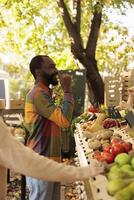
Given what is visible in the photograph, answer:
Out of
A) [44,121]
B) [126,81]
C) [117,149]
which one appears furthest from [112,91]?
[117,149]

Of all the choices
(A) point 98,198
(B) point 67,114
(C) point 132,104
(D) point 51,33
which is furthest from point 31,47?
(A) point 98,198

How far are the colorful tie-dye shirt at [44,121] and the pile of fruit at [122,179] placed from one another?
3.25 ft

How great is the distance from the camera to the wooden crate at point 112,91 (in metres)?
10.0

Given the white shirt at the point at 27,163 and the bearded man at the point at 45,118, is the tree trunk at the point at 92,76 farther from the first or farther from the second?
the white shirt at the point at 27,163

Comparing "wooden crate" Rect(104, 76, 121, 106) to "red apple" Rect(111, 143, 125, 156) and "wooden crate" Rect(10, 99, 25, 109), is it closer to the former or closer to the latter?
"wooden crate" Rect(10, 99, 25, 109)

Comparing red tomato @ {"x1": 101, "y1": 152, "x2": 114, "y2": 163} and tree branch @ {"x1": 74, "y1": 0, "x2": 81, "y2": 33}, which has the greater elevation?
tree branch @ {"x1": 74, "y1": 0, "x2": 81, "y2": 33}

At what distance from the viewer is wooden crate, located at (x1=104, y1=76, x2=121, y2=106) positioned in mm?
10000

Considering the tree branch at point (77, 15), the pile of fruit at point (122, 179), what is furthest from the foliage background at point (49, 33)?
the pile of fruit at point (122, 179)

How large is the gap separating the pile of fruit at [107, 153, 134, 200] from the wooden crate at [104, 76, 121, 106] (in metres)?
6.98

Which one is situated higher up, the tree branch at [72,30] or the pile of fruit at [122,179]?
the tree branch at [72,30]

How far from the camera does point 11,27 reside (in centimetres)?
1480

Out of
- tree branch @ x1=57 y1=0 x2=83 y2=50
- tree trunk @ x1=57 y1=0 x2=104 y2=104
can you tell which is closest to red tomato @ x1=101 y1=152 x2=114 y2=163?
tree trunk @ x1=57 y1=0 x2=104 y2=104

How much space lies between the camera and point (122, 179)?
8.55ft

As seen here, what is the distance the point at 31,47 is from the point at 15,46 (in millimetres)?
1273
